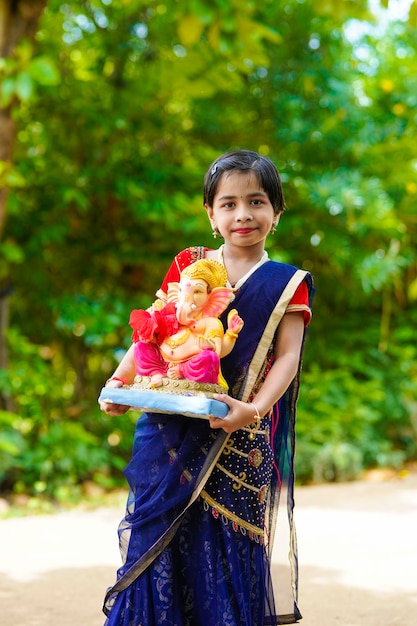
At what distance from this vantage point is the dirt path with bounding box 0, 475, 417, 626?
10.4 feet

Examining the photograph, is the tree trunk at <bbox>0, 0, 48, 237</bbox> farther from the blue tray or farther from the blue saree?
the blue tray

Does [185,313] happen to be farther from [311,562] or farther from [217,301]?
[311,562]

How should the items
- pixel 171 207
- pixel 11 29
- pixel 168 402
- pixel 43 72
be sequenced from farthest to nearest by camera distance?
pixel 171 207 → pixel 11 29 → pixel 43 72 → pixel 168 402

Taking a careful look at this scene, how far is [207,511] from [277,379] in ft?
1.34

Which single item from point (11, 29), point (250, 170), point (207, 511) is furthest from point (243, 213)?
point (11, 29)

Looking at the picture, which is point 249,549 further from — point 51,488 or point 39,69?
point 51,488

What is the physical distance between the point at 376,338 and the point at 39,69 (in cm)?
453

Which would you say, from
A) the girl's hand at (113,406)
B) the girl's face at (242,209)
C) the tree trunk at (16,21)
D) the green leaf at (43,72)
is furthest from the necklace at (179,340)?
the tree trunk at (16,21)

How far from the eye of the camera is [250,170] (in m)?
2.18

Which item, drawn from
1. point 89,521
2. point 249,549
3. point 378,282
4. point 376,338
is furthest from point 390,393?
point 249,549

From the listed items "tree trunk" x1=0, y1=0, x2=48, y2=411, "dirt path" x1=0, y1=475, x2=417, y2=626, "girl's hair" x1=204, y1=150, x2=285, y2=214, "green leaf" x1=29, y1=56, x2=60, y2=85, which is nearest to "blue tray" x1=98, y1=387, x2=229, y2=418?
"girl's hair" x1=204, y1=150, x2=285, y2=214

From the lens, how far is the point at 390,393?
23.9 feet

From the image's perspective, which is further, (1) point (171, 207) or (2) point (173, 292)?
(1) point (171, 207)

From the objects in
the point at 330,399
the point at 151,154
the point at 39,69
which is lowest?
the point at 330,399
